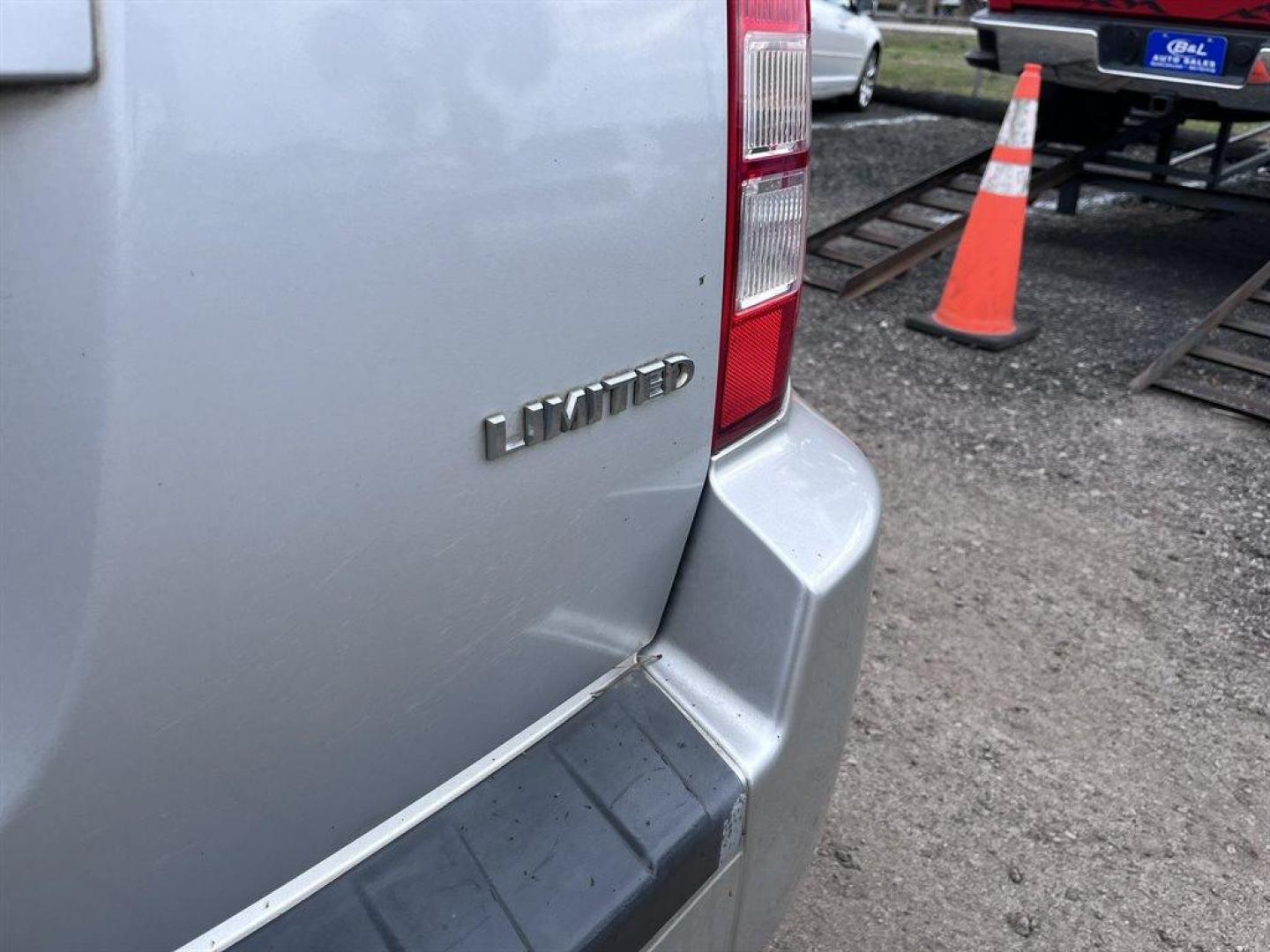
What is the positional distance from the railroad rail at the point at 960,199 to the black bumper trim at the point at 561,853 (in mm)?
4145

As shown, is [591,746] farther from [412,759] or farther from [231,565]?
[231,565]

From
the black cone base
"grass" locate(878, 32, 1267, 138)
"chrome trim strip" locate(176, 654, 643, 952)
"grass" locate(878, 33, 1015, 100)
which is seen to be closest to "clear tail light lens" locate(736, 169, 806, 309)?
"chrome trim strip" locate(176, 654, 643, 952)

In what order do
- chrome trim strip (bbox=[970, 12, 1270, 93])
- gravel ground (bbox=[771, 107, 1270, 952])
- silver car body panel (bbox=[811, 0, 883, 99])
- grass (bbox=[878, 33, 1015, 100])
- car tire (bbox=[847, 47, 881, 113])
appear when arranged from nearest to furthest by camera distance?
gravel ground (bbox=[771, 107, 1270, 952]) < chrome trim strip (bbox=[970, 12, 1270, 93]) < silver car body panel (bbox=[811, 0, 883, 99]) < car tire (bbox=[847, 47, 881, 113]) < grass (bbox=[878, 33, 1015, 100])

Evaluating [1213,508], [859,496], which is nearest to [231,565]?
[859,496]

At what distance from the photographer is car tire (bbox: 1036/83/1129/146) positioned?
21.2 feet

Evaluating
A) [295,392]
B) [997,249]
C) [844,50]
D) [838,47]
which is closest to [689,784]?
[295,392]

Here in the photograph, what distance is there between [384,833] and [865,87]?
1079cm

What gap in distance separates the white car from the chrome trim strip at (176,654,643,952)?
9035 mm

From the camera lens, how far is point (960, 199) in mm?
6129

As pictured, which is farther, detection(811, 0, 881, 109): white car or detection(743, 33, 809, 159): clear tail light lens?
detection(811, 0, 881, 109): white car

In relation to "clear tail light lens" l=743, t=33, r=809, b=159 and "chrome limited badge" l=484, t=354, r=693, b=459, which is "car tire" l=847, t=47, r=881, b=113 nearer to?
"clear tail light lens" l=743, t=33, r=809, b=159

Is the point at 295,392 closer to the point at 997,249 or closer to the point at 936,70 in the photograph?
the point at 997,249

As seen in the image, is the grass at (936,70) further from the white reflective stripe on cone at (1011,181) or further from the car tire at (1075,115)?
the white reflective stripe on cone at (1011,181)

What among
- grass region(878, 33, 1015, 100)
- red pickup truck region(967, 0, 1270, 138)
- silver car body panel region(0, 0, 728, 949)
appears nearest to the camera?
silver car body panel region(0, 0, 728, 949)
